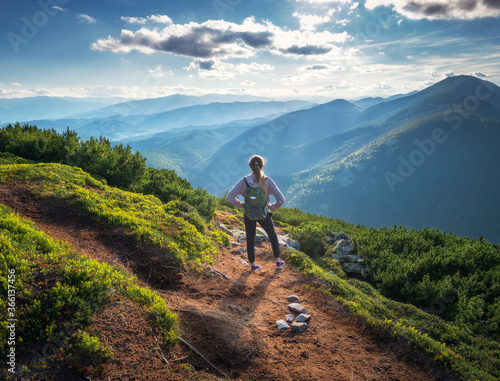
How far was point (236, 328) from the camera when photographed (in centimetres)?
502

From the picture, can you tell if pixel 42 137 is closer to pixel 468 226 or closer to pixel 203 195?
pixel 203 195

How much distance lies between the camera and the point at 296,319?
18.4ft

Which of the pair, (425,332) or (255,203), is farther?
(255,203)

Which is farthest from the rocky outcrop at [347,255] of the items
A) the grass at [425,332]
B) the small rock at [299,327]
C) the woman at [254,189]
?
the small rock at [299,327]

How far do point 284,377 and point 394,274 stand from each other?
282 inches

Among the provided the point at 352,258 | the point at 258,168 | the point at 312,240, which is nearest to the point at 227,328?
the point at 258,168

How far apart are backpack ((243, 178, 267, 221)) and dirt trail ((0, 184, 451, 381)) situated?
1.85 metres

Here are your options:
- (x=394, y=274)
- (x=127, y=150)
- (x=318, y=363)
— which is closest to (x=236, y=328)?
(x=318, y=363)

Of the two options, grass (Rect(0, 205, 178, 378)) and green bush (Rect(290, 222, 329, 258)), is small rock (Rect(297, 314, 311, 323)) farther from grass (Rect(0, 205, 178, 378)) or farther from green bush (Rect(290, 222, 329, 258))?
green bush (Rect(290, 222, 329, 258))

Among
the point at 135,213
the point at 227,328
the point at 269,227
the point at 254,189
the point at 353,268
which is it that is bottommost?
the point at 353,268

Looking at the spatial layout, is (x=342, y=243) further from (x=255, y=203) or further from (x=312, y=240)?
(x=255, y=203)

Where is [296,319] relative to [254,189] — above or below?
below

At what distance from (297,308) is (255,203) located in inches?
111

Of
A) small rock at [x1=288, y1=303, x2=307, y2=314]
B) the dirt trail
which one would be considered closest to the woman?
the dirt trail
